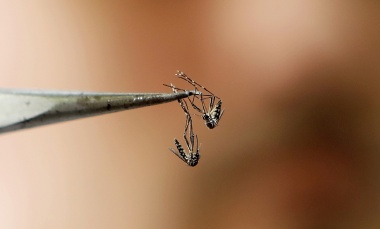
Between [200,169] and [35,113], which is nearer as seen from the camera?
[35,113]

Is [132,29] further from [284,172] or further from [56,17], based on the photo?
[284,172]

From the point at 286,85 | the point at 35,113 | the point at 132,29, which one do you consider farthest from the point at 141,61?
the point at 35,113

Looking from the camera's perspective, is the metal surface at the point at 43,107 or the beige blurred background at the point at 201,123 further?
the beige blurred background at the point at 201,123

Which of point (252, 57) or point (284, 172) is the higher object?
point (252, 57)

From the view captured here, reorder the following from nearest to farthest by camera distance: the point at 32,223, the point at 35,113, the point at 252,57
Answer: the point at 35,113, the point at 32,223, the point at 252,57

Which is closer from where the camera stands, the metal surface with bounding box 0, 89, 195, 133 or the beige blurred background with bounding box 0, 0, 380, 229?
the metal surface with bounding box 0, 89, 195, 133

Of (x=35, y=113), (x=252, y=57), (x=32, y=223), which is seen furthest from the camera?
(x=252, y=57)

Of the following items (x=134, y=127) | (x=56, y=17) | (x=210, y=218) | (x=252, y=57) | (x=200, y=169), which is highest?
(x=56, y=17)

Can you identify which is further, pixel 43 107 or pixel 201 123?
pixel 201 123
